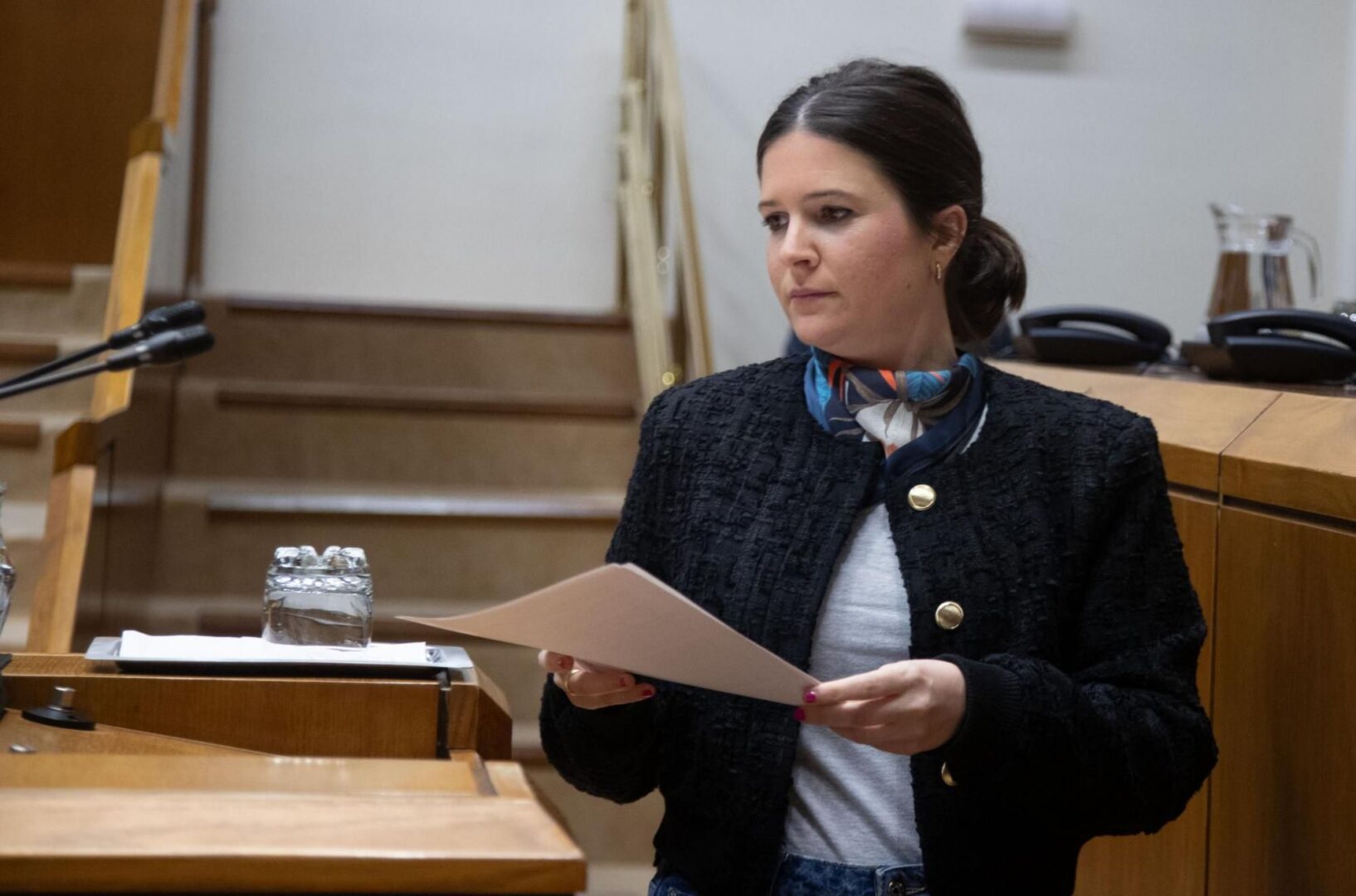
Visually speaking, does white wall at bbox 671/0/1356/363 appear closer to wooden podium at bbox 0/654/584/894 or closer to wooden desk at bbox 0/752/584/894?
wooden podium at bbox 0/654/584/894

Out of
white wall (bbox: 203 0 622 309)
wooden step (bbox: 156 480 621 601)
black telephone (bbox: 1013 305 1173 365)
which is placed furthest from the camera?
white wall (bbox: 203 0 622 309)

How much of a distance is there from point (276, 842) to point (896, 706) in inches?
20.6

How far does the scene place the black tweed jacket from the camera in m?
1.26

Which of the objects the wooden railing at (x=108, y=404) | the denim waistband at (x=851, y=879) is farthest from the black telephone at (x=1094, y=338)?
the wooden railing at (x=108, y=404)

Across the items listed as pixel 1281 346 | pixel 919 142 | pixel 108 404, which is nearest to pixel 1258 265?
pixel 1281 346

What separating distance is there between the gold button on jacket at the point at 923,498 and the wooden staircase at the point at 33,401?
6.16ft

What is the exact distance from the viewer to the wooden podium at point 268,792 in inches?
28.1

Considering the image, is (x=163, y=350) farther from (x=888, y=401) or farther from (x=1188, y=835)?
(x=1188, y=835)

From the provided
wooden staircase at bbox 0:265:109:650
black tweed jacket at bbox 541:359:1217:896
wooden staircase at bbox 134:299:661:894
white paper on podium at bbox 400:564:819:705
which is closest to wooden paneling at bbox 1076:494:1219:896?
black tweed jacket at bbox 541:359:1217:896

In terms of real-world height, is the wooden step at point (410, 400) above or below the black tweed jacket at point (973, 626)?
above

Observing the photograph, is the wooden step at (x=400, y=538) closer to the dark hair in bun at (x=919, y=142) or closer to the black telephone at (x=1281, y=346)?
the black telephone at (x=1281, y=346)

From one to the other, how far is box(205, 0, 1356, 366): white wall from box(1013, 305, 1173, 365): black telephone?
2.37 m

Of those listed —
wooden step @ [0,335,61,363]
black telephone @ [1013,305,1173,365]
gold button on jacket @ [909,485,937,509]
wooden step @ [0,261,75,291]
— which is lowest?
gold button on jacket @ [909,485,937,509]

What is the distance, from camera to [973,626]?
131cm
